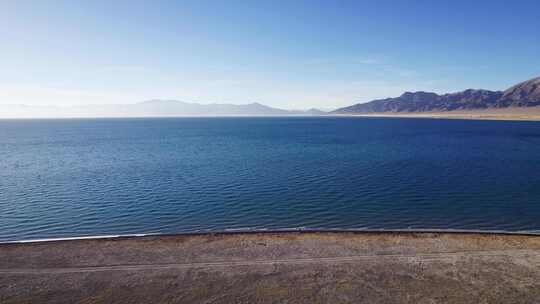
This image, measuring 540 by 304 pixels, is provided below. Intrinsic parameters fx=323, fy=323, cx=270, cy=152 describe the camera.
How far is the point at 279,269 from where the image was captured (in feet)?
59.5

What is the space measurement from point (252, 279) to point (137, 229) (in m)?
15.6

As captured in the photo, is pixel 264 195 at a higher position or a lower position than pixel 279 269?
lower

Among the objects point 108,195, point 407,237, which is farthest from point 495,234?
point 108,195

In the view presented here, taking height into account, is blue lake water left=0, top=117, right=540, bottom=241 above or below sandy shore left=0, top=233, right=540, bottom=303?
below

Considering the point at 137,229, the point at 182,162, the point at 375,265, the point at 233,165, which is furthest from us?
the point at 182,162

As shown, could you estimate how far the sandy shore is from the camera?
15.5 metres

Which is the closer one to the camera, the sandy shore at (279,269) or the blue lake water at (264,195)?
the sandy shore at (279,269)

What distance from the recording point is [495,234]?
23.0m

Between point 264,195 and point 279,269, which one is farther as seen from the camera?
point 264,195

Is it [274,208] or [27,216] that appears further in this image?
[274,208]

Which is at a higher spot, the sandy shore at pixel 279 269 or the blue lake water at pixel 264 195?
the sandy shore at pixel 279 269

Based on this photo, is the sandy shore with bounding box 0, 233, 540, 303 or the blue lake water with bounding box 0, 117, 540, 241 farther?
the blue lake water with bounding box 0, 117, 540, 241

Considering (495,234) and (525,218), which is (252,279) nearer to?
(495,234)

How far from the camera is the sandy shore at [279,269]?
15531 millimetres
